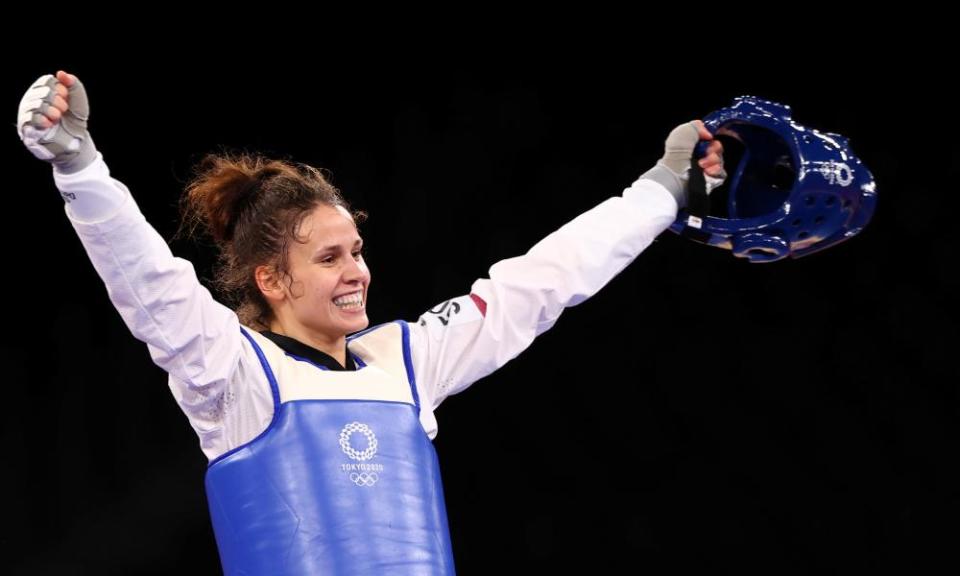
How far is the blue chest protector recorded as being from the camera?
5.81ft

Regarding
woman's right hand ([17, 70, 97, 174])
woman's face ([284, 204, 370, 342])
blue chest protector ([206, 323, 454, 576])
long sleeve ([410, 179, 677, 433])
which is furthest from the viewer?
long sleeve ([410, 179, 677, 433])

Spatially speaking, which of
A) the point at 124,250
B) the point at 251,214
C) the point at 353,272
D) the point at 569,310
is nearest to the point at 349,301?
the point at 353,272

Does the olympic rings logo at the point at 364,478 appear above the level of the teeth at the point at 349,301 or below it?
below

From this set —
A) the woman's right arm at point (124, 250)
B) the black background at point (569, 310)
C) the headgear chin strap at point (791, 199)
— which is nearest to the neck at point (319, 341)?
the woman's right arm at point (124, 250)

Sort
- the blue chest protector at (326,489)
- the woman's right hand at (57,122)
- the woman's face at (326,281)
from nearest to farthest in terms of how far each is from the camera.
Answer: the woman's right hand at (57,122) < the blue chest protector at (326,489) < the woman's face at (326,281)

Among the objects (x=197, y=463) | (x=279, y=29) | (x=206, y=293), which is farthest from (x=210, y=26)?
(x=206, y=293)

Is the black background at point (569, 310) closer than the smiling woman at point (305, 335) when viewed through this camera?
No

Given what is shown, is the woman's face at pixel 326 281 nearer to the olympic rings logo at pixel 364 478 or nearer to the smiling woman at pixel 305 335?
the smiling woman at pixel 305 335

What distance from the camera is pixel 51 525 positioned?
284 cm

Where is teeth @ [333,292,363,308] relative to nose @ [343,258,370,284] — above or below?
below

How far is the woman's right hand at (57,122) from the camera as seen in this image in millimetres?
1529

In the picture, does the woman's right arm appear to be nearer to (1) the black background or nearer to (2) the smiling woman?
(2) the smiling woman

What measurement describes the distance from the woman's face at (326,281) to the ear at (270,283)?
2cm

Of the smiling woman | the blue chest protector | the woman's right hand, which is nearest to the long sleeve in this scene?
the smiling woman
